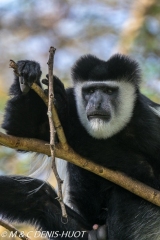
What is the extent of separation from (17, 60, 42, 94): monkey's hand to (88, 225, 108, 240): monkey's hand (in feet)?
3.71

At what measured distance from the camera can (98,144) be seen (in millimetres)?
3463

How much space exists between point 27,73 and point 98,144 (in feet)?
2.73

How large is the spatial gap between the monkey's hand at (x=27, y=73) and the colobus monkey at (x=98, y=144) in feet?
0.50

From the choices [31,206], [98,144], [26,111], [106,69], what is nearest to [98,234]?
[31,206]

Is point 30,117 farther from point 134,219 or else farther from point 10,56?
point 10,56

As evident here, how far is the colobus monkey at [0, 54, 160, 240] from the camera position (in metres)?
3.29

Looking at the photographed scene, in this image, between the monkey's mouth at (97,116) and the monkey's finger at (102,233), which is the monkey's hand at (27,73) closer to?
the monkey's mouth at (97,116)

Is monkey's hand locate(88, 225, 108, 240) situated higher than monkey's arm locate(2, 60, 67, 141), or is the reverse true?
monkey's arm locate(2, 60, 67, 141)

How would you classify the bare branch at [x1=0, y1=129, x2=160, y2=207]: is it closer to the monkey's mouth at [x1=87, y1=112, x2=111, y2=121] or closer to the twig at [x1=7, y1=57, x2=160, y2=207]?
the twig at [x1=7, y1=57, x2=160, y2=207]

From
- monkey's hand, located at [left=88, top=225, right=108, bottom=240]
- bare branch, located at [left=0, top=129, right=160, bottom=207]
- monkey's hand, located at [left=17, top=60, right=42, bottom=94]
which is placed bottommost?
monkey's hand, located at [left=88, top=225, right=108, bottom=240]

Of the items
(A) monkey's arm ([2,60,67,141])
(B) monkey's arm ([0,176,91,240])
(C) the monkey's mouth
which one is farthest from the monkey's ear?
(B) monkey's arm ([0,176,91,240])

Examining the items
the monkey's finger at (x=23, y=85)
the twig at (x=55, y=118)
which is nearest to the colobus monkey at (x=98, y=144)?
the monkey's finger at (x=23, y=85)

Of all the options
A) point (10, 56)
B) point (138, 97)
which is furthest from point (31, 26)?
point (138, 97)

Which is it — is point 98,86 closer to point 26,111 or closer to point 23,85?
point 26,111
